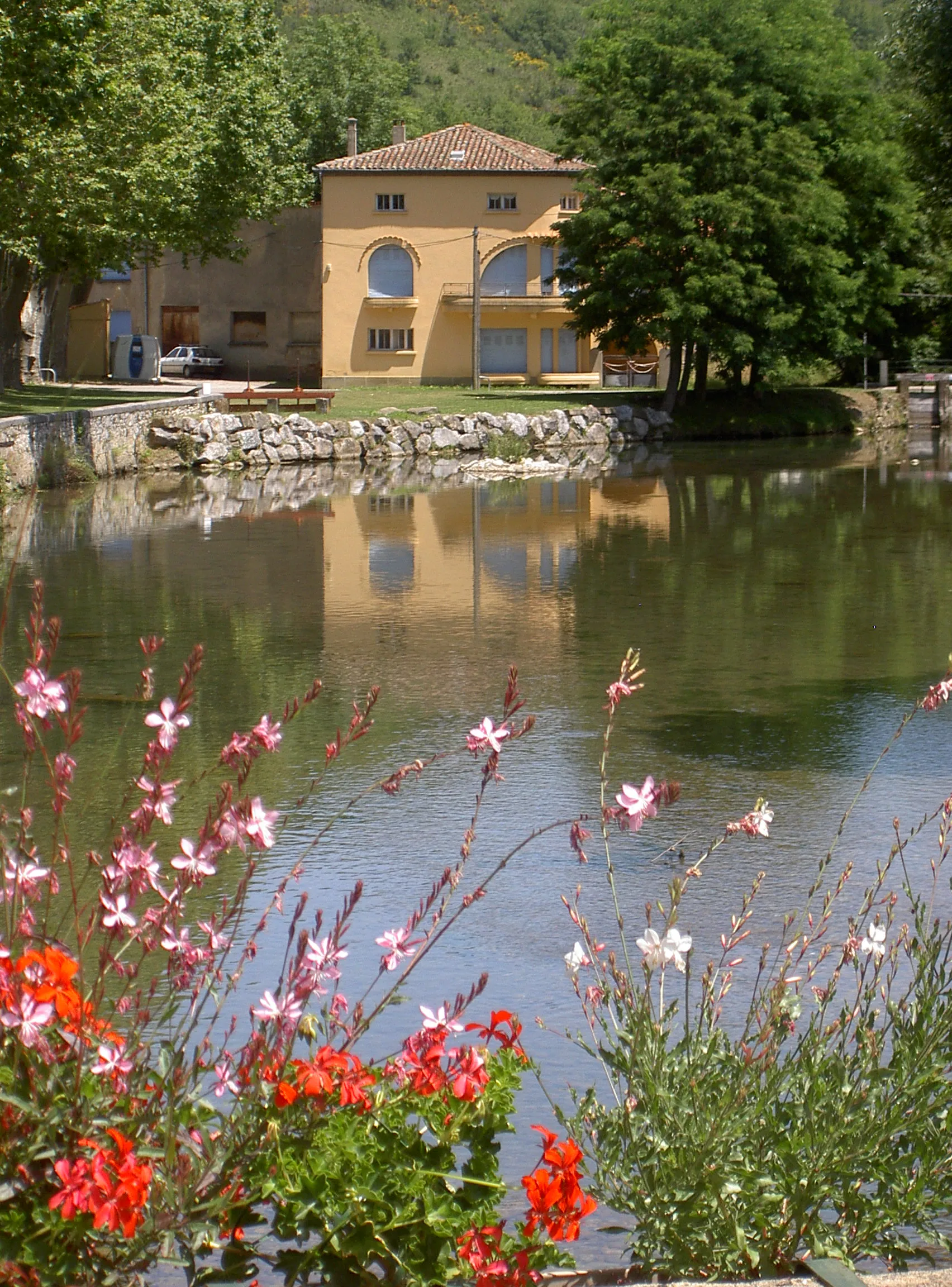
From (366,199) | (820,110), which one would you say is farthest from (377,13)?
(820,110)

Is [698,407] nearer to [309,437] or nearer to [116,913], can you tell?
[309,437]

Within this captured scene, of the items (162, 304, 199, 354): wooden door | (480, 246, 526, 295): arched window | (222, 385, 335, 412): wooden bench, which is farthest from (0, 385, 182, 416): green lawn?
(162, 304, 199, 354): wooden door

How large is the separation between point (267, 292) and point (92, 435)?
120ft

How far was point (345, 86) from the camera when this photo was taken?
8056cm

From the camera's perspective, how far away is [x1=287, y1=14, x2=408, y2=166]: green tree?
262 feet

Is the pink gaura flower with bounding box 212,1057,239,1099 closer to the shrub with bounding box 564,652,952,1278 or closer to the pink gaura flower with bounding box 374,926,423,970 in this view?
the pink gaura flower with bounding box 374,926,423,970

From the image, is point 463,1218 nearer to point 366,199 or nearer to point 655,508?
point 655,508

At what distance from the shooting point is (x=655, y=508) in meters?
23.7

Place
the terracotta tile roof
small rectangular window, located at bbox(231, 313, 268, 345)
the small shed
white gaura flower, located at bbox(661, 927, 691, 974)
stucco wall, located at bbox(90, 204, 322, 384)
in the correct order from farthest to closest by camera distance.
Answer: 1. small rectangular window, located at bbox(231, 313, 268, 345)
2. stucco wall, located at bbox(90, 204, 322, 384)
3. the small shed
4. the terracotta tile roof
5. white gaura flower, located at bbox(661, 927, 691, 974)

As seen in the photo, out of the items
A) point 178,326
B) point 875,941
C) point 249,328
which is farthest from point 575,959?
point 178,326

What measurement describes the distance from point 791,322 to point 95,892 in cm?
3792

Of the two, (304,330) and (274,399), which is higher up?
(304,330)

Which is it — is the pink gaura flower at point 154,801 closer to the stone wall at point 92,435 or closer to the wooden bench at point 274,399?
the stone wall at point 92,435

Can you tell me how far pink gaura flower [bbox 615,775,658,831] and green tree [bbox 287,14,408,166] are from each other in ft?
258
